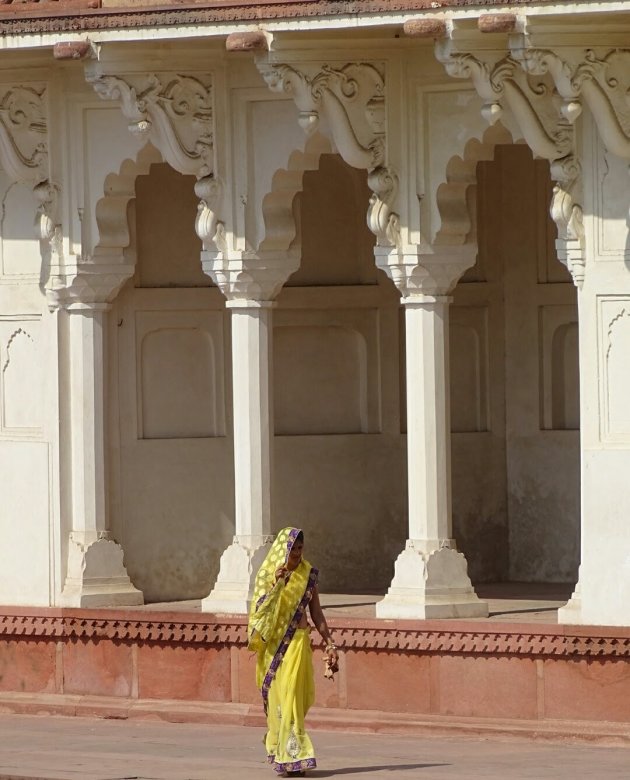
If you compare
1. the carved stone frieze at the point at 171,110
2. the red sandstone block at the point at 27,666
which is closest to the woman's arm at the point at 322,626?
the red sandstone block at the point at 27,666

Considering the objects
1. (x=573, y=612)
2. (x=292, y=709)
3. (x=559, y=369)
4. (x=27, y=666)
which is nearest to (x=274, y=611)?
(x=292, y=709)

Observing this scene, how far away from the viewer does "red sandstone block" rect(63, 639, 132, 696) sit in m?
14.2

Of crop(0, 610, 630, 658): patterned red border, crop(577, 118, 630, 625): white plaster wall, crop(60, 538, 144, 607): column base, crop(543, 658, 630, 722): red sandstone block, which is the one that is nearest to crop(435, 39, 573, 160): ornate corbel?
crop(577, 118, 630, 625): white plaster wall

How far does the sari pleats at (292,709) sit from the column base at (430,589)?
150cm

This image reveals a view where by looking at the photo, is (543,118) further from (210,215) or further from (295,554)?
(295,554)

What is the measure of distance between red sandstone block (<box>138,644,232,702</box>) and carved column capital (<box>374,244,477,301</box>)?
7.25 feet

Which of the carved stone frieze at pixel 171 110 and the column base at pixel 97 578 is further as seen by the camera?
the column base at pixel 97 578

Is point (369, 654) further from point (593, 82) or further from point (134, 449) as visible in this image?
point (593, 82)

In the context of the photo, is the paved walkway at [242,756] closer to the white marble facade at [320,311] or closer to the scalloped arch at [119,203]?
the white marble facade at [320,311]

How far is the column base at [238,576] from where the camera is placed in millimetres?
13867

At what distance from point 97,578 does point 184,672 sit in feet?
2.63

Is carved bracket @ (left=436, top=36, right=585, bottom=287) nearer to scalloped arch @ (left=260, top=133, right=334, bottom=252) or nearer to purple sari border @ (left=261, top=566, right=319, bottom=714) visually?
scalloped arch @ (left=260, top=133, right=334, bottom=252)

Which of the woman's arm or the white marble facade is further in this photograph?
the white marble facade

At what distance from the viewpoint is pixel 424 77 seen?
13.4 metres
